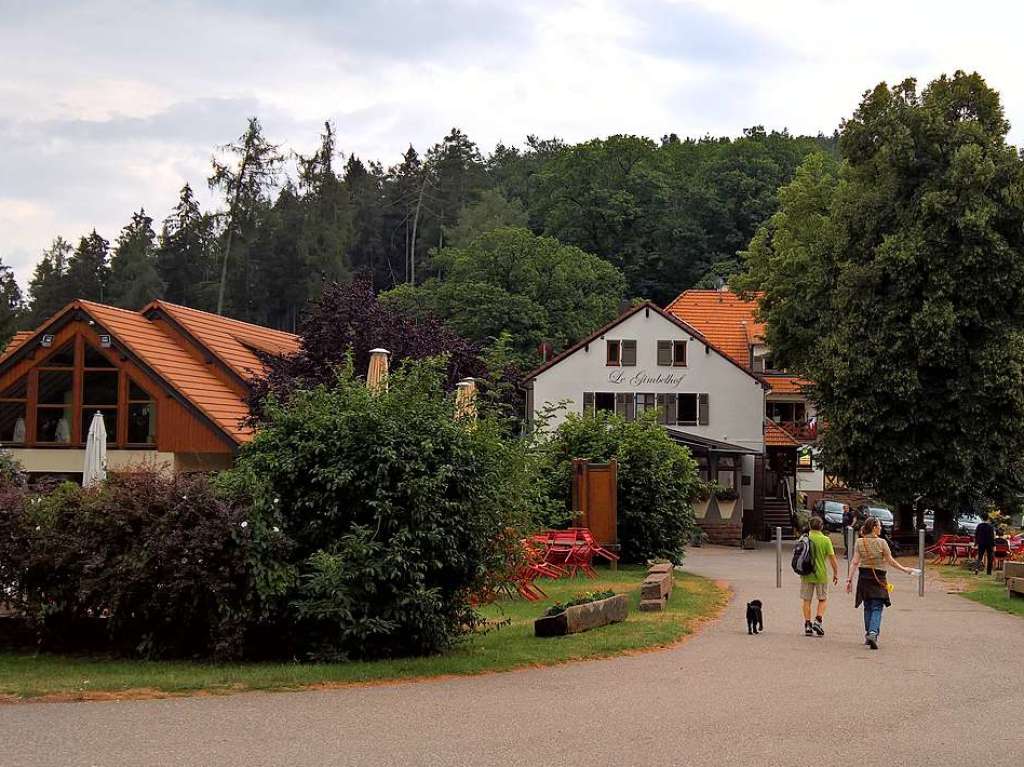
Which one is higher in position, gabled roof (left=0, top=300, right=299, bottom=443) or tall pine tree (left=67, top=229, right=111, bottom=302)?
tall pine tree (left=67, top=229, right=111, bottom=302)

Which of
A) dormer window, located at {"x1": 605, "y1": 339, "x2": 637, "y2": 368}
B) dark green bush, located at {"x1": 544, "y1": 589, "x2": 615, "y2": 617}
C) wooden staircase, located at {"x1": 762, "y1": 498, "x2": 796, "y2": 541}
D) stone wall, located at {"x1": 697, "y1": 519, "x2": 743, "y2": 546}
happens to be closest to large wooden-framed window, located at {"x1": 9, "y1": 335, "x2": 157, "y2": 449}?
stone wall, located at {"x1": 697, "y1": 519, "x2": 743, "y2": 546}

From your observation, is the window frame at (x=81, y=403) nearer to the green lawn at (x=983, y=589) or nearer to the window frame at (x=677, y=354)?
the green lawn at (x=983, y=589)

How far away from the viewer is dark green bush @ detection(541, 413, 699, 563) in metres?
28.1

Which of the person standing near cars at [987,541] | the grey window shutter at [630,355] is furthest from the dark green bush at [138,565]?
the grey window shutter at [630,355]

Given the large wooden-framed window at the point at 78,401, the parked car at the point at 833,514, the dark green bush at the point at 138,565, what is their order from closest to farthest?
the dark green bush at the point at 138,565, the large wooden-framed window at the point at 78,401, the parked car at the point at 833,514

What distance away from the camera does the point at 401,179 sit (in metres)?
109

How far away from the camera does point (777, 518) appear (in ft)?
173

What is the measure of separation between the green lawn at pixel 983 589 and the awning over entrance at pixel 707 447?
1882 centimetres

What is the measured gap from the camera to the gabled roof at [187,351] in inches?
1372

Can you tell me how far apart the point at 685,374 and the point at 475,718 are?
147 feet

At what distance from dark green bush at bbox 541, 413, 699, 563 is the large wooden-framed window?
515 inches

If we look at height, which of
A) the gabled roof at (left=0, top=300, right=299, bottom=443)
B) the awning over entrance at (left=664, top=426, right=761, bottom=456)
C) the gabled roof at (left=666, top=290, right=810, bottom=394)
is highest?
the gabled roof at (left=666, top=290, right=810, bottom=394)

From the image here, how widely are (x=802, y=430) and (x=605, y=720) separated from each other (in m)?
50.5

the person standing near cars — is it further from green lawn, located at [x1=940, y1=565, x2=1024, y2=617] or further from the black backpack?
the black backpack
